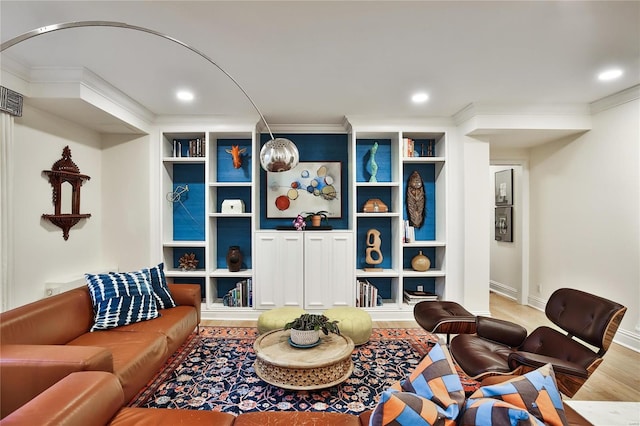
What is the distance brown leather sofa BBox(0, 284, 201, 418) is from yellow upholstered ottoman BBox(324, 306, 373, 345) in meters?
1.44

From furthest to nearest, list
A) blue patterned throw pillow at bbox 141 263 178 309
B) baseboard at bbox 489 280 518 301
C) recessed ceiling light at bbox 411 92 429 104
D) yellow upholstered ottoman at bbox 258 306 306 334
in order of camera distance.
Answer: baseboard at bbox 489 280 518 301 → recessed ceiling light at bbox 411 92 429 104 → yellow upholstered ottoman at bbox 258 306 306 334 → blue patterned throw pillow at bbox 141 263 178 309

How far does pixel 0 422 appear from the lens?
1193 millimetres

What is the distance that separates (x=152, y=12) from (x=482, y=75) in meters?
2.67

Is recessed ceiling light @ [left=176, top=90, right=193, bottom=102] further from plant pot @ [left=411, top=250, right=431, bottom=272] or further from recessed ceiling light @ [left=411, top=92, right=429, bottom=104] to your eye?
plant pot @ [left=411, top=250, right=431, bottom=272]

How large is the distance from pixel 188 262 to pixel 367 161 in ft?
9.34

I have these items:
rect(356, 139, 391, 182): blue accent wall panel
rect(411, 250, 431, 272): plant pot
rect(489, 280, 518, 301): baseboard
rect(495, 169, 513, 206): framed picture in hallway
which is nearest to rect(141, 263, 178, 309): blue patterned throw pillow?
rect(356, 139, 391, 182): blue accent wall panel

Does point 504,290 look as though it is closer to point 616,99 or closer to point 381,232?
point 381,232

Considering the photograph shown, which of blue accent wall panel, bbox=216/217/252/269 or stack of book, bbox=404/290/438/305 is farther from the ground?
blue accent wall panel, bbox=216/217/252/269

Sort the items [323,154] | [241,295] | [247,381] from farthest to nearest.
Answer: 1. [323,154]
2. [241,295]
3. [247,381]

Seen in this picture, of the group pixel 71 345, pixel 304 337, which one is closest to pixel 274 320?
pixel 304 337

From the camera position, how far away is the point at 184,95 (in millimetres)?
3311

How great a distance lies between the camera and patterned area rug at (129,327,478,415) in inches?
86.7

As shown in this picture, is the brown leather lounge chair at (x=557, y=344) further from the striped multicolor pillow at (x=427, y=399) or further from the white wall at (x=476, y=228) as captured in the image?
the white wall at (x=476, y=228)

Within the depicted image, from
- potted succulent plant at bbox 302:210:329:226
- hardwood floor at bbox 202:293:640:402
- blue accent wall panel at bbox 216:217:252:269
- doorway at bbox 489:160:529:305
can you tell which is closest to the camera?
hardwood floor at bbox 202:293:640:402
